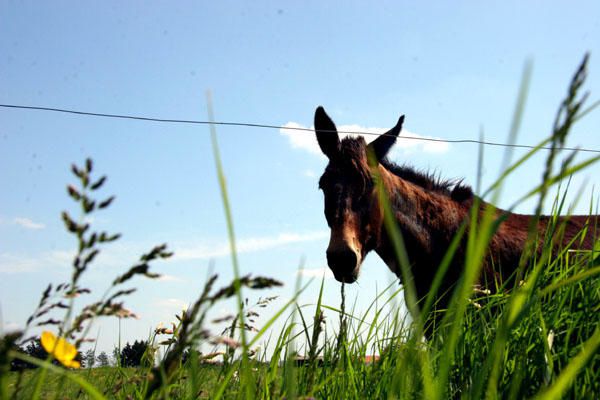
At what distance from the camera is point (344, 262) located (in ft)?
17.8

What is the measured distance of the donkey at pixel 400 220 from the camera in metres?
5.73

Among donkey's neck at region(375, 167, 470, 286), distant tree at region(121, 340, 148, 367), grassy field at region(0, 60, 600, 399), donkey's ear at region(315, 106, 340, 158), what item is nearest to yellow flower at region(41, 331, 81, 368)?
grassy field at region(0, 60, 600, 399)

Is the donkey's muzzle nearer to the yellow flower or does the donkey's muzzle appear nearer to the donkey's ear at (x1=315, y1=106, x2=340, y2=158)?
the donkey's ear at (x1=315, y1=106, x2=340, y2=158)

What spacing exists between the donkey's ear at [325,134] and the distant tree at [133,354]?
3.66 m

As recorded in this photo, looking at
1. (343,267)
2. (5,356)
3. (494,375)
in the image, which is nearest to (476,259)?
(494,375)

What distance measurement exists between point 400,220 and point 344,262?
3.57 ft

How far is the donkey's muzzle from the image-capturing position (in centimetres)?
539

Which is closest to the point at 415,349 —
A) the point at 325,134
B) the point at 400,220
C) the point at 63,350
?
the point at 63,350

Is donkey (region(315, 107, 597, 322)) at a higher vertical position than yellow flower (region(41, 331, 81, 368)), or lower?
higher

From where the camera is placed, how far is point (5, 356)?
0.74m

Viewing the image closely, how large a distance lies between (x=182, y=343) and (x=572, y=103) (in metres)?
0.67

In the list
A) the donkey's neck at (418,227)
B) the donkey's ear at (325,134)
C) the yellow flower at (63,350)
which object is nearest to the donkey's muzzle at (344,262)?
the donkey's neck at (418,227)

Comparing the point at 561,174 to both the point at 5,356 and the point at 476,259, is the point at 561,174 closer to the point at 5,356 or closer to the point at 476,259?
the point at 476,259

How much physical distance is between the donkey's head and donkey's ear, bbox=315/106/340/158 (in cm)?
2
